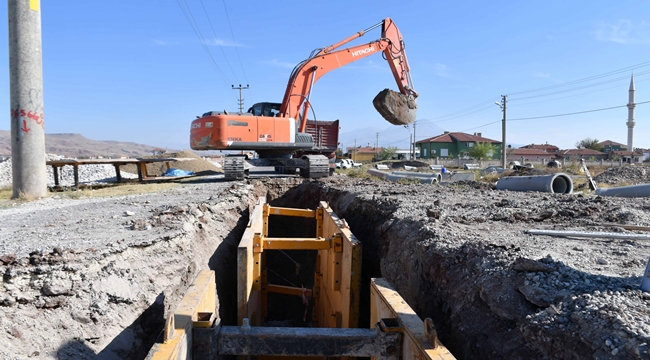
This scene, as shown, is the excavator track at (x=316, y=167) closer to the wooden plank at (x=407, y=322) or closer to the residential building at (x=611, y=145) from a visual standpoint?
the wooden plank at (x=407, y=322)

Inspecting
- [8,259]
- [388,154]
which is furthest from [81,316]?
[388,154]

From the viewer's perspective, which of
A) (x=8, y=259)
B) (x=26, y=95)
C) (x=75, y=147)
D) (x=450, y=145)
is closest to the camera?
(x=8, y=259)

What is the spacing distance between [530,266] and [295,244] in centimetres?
320

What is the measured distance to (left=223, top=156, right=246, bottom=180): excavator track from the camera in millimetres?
12177

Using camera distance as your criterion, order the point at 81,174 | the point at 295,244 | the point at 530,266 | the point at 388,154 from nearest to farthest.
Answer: the point at 530,266 → the point at 295,244 → the point at 81,174 → the point at 388,154

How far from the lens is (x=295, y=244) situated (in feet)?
18.2

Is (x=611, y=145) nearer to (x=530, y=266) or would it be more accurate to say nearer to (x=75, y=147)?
(x=530, y=266)

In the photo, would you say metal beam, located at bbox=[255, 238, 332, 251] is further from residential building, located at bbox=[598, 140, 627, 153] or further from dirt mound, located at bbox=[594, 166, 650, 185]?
residential building, located at bbox=[598, 140, 627, 153]

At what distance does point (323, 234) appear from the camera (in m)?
7.81

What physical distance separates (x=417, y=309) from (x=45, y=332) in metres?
3.03

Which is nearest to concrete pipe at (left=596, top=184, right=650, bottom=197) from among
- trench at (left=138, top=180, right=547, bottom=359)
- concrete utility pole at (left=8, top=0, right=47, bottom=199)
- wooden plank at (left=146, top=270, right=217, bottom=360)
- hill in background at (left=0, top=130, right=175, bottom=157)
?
trench at (left=138, top=180, right=547, bottom=359)

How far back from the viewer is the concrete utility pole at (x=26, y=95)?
8961 mm

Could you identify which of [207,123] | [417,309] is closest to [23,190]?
[207,123]

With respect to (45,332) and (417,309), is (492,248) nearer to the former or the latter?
(417,309)
